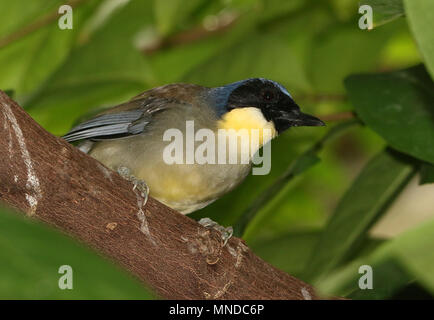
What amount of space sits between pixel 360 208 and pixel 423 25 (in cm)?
157

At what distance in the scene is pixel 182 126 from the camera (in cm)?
258

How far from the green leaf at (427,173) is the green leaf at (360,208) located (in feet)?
0.78

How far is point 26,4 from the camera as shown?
104 inches

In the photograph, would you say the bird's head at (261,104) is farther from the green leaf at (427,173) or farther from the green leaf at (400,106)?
the green leaf at (427,173)

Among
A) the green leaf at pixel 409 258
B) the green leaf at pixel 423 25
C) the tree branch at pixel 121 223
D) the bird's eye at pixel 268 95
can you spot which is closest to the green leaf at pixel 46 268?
the green leaf at pixel 409 258

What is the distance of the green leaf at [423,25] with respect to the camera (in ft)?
3.49

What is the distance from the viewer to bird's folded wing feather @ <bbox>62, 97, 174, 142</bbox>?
8.52 ft

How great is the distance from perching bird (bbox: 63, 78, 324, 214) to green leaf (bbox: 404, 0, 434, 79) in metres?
1.43

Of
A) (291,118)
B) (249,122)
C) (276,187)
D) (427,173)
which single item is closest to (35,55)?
(249,122)

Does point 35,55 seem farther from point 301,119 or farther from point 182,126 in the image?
point 301,119

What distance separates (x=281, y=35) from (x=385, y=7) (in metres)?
1.95

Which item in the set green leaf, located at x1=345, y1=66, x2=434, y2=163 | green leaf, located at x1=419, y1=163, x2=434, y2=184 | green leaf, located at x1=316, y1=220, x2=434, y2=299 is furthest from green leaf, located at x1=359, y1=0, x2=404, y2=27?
green leaf, located at x1=316, y1=220, x2=434, y2=299

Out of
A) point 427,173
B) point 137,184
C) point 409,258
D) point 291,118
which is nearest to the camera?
point 409,258
